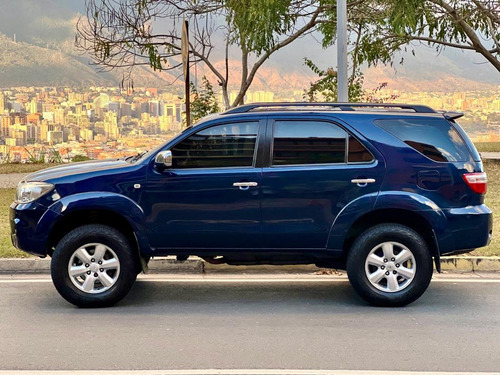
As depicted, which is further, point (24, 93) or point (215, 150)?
point (24, 93)

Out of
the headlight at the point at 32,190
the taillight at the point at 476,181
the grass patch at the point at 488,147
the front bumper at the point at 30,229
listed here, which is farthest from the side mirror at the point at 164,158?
the grass patch at the point at 488,147

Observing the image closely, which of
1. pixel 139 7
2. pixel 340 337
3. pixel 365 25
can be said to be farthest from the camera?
pixel 365 25

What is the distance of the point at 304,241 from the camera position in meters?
7.48

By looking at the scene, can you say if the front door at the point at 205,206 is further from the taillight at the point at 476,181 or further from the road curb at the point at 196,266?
the taillight at the point at 476,181

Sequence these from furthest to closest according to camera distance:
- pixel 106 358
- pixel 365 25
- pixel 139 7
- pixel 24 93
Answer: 1. pixel 24 93
2. pixel 365 25
3. pixel 139 7
4. pixel 106 358

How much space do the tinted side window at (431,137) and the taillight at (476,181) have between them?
6.6 inches

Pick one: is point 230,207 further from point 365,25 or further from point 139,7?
point 365,25

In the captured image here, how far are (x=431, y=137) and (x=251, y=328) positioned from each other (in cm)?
248

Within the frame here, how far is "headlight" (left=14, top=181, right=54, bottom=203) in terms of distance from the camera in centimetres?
749

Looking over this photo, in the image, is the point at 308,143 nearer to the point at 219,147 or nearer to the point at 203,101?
the point at 219,147

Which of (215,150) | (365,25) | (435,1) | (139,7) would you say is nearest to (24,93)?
(139,7)

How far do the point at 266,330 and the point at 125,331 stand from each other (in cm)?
111

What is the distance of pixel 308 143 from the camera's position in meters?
7.56

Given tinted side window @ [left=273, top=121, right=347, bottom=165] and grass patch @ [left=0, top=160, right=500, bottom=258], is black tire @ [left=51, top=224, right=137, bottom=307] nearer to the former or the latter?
tinted side window @ [left=273, top=121, right=347, bottom=165]
